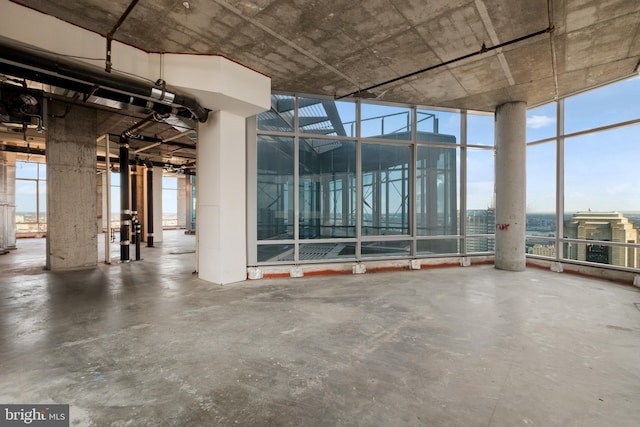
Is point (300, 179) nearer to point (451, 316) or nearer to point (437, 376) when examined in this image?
point (451, 316)

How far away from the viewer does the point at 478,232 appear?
8.15 m

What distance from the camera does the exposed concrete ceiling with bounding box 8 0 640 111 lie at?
3.70 m

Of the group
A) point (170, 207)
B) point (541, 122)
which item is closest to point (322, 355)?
point (541, 122)

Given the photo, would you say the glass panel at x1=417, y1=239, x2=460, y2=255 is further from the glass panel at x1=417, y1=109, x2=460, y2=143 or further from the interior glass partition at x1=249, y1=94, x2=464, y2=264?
the glass panel at x1=417, y1=109, x2=460, y2=143

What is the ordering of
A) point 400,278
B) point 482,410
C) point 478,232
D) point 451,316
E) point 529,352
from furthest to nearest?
point 478,232 < point 400,278 < point 451,316 < point 529,352 < point 482,410

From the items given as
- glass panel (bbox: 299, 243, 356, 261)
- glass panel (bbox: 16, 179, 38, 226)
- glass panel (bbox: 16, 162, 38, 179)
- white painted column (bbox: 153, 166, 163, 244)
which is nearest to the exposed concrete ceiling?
glass panel (bbox: 299, 243, 356, 261)

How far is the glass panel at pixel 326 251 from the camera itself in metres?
6.84

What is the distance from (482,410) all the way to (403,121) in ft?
22.2

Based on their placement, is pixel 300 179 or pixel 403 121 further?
pixel 403 121

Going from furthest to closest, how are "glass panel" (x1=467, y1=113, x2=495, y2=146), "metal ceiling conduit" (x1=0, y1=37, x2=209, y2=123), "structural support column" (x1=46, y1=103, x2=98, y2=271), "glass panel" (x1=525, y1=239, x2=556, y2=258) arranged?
"glass panel" (x1=467, y1=113, x2=495, y2=146), "glass panel" (x1=525, y1=239, x2=556, y2=258), "structural support column" (x1=46, y1=103, x2=98, y2=271), "metal ceiling conduit" (x1=0, y1=37, x2=209, y2=123)

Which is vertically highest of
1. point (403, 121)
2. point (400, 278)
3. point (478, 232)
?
point (403, 121)

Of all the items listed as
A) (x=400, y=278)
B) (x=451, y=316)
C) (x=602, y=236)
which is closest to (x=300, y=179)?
(x=400, y=278)

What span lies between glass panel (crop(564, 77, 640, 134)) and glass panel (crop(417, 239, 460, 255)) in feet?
12.4

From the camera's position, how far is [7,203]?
32.8ft
